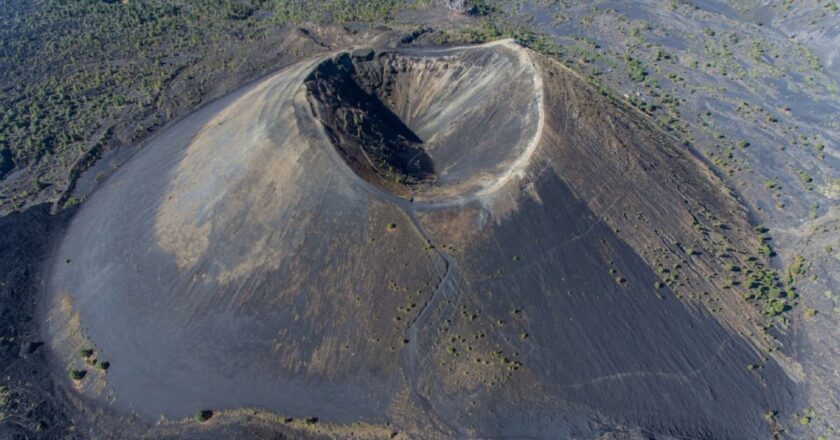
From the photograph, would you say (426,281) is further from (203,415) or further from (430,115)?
(430,115)

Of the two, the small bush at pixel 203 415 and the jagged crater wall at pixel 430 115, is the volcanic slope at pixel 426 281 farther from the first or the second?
the small bush at pixel 203 415

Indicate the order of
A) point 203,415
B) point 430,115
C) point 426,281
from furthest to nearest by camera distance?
point 430,115
point 426,281
point 203,415

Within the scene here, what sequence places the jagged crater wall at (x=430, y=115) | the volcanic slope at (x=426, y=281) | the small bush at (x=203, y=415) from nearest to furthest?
the small bush at (x=203, y=415), the volcanic slope at (x=426, y=281), the jagged crater wall at (x=430, y=115)

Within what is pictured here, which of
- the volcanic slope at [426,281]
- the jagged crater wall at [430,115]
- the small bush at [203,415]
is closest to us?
the small bush at [203,415]

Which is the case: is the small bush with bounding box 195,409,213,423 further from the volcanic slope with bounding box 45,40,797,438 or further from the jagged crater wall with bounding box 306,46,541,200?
the jagged crater wall with bounding box 306,46,541,200

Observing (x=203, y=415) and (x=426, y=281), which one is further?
(x=426, y=281)

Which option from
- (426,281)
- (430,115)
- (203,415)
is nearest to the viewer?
(203,415)

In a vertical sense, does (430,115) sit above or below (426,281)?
above

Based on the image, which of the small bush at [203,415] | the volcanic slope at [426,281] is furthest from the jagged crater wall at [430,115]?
the small bush at [203,415]

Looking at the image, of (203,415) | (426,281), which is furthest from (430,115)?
(203,415)
